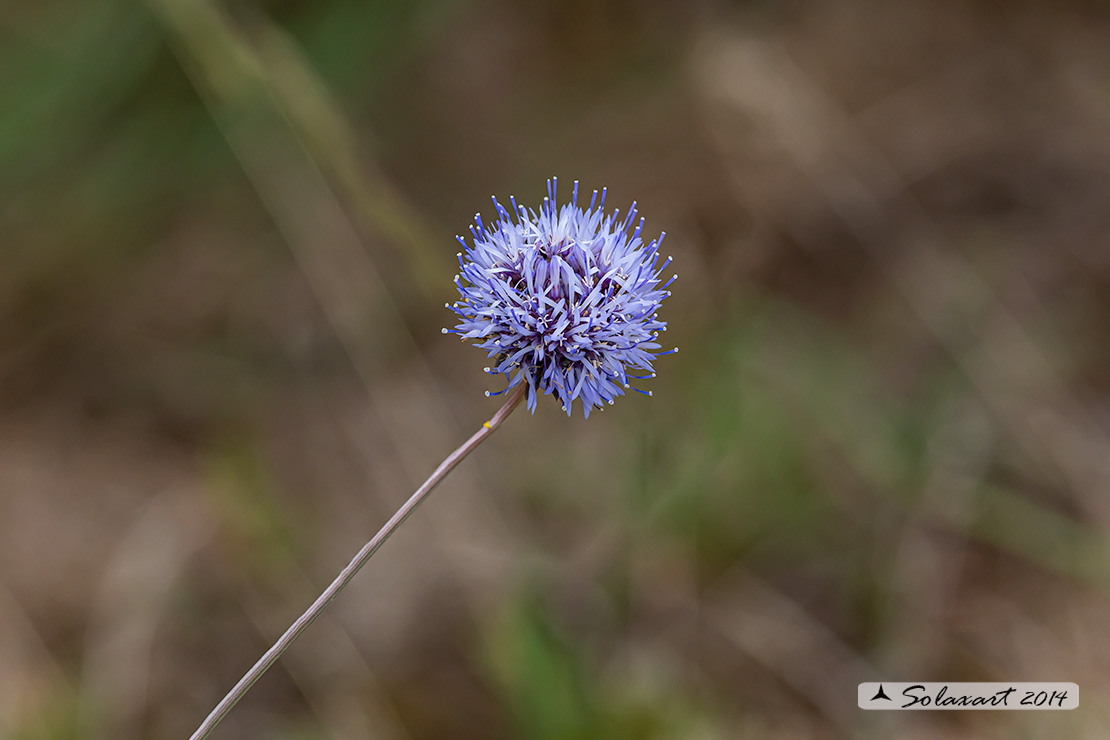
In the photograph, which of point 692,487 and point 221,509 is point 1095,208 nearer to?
point 692,487

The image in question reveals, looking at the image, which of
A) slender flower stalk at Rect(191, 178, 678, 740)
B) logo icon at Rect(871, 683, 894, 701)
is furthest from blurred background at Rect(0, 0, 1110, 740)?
slender flower stalk at Rect(191, 178, 678, 740)

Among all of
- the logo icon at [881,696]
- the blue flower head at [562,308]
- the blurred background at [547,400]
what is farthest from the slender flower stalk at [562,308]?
the logo icon at [881,696]

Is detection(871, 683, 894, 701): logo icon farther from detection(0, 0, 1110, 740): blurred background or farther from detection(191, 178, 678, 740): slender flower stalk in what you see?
detection(191, 178, 678, 740): slender flower stalk

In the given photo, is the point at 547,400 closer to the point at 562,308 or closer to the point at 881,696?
A: the point at 881,696

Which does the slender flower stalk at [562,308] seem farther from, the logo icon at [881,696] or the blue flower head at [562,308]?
the logo icon at [881,696]

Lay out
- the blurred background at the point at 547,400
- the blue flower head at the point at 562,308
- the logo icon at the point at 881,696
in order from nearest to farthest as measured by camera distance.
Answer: the blue flower head at the point at 562,308 → the logo icon at the point at 881,696 → the blurred background at the point at 547,400

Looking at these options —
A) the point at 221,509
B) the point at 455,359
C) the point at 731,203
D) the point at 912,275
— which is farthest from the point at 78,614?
the point at 912,275
